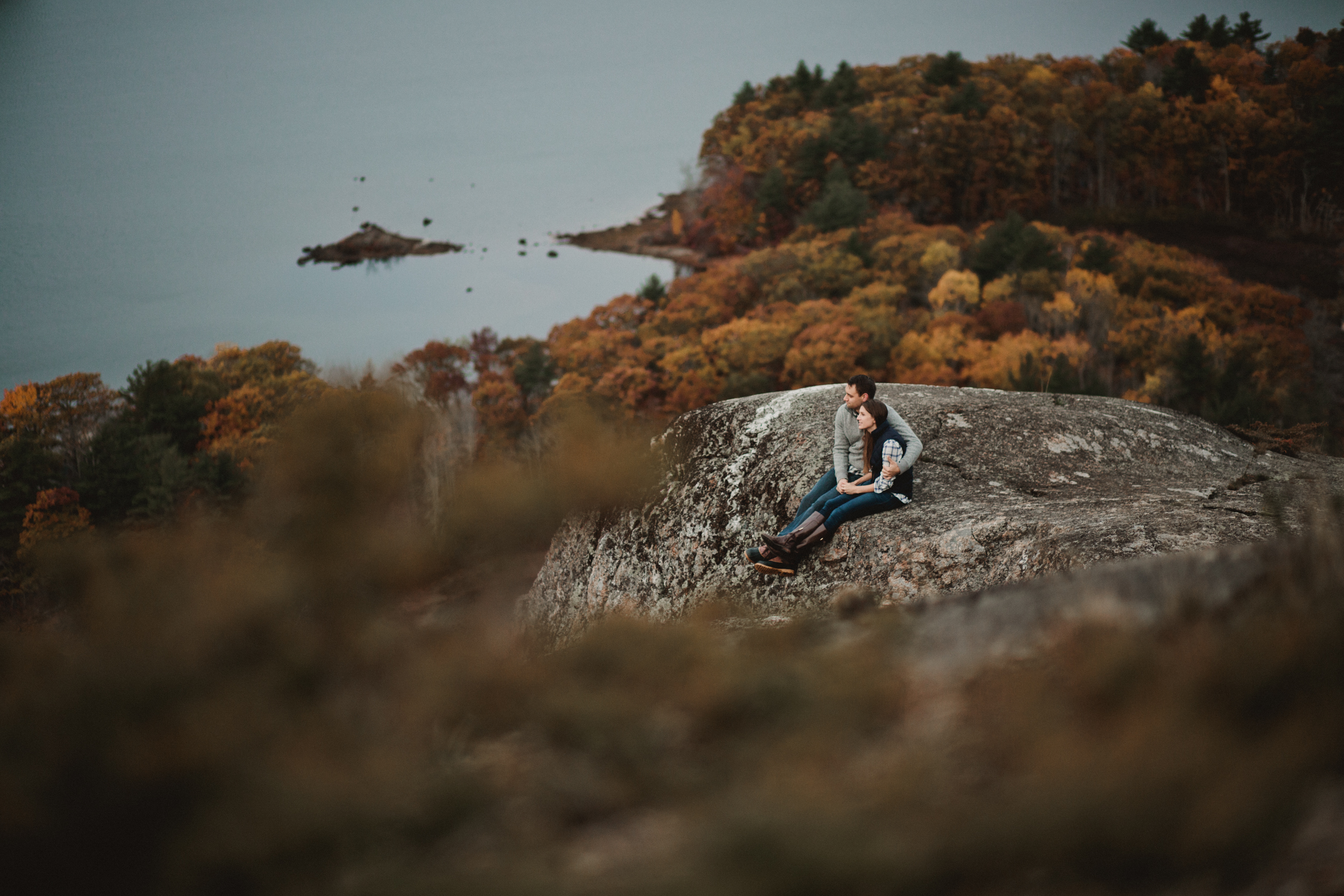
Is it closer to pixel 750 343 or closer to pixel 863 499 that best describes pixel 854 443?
pixel 863 499

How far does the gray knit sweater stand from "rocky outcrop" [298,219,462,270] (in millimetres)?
73914

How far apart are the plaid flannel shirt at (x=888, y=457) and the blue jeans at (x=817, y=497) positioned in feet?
1.51

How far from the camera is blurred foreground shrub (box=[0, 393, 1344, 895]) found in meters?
1.82

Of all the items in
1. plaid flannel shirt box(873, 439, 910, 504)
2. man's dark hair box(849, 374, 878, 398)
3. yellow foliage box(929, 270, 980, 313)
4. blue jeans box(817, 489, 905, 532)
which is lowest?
blue jeans box(817, 489, 905, 532)

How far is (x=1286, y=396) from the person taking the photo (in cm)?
2358

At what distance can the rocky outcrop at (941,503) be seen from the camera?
6156 mm

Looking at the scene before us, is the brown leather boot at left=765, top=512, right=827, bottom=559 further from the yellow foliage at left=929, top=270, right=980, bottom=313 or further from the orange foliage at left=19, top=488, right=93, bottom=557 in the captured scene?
the orange foliage at left=19, top=488, right=93, bottom=557

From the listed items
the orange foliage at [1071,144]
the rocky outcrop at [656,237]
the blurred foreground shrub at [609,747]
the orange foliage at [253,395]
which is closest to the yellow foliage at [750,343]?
the orange foliage at [253,395]

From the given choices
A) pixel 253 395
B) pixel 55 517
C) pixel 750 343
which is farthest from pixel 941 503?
pixel 253 395

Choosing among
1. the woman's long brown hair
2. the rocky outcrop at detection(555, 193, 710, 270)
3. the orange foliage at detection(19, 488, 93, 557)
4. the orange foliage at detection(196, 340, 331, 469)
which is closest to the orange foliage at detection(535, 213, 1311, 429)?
the orange foliage at detection(196, 340, 331, 469)

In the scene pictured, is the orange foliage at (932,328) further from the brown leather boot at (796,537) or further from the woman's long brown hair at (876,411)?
the brown leather boot at (796,537)

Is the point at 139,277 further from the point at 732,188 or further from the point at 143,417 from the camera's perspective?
the point at 732,188

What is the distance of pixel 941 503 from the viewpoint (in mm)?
7426

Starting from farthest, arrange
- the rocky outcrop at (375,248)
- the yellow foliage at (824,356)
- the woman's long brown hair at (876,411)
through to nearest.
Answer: the rocky outcrop at (375,248)
the yellow foliage at (824,356)
the woman's long brown hair at (876,411)
